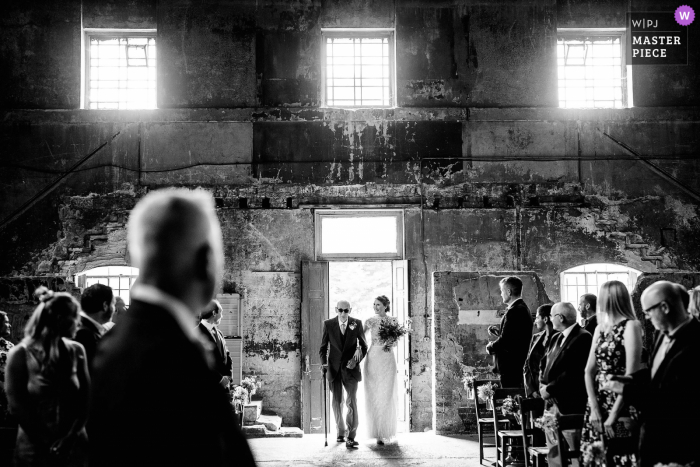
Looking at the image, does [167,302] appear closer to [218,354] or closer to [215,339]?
[218,354]

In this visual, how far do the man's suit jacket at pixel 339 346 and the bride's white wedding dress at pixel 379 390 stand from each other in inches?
10.2

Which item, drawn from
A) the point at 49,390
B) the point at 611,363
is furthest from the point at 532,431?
the point at 49,390

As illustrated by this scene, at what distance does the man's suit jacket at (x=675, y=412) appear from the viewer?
421cm

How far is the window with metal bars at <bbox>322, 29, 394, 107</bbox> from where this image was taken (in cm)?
1202

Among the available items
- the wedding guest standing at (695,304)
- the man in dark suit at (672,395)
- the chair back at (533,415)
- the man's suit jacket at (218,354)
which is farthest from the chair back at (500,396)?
the man in dark suit at (672,395)

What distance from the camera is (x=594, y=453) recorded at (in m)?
5.26

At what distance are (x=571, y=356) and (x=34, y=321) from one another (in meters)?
4.77

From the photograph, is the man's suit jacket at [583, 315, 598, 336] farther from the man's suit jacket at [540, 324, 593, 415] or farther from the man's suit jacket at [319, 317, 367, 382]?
the man's suit jacket at [319, 317, 367, 382]

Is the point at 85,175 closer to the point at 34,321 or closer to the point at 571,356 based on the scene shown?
the point at 34,321

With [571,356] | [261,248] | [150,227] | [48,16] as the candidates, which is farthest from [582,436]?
[48,16]

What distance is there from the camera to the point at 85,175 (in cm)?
1147

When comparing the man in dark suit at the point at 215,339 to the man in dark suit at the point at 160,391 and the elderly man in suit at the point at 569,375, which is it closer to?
the elderly man in suit at the point at 569,375

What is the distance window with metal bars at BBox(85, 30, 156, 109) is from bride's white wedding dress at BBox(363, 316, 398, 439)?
19.2ft

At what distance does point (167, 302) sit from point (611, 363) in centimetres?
469
